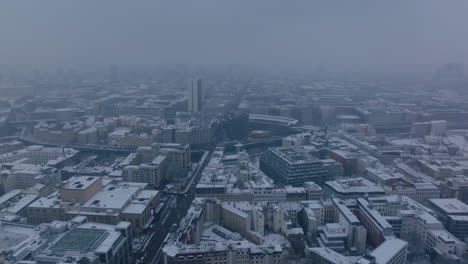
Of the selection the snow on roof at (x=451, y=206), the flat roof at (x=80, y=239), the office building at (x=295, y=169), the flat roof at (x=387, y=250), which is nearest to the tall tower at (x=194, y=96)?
the office building at (x=295, y=169)

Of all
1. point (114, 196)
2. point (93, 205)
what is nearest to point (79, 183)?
point (93, 205)

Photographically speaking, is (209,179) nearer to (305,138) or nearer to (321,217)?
(321,217)

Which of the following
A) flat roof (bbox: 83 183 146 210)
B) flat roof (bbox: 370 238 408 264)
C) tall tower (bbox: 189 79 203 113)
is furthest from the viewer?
tall tower (bbox: 189 79 203 113)

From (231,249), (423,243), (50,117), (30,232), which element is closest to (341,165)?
(423,243)

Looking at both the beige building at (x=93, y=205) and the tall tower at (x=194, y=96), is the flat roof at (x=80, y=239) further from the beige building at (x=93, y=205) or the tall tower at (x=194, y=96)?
the tall tower at (x=194, y=96)

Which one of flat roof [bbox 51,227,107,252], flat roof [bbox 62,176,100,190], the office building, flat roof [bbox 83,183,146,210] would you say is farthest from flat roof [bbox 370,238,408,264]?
flat roof [bbox 62,176,100,190]

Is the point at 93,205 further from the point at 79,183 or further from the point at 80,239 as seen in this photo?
the point at 80,239

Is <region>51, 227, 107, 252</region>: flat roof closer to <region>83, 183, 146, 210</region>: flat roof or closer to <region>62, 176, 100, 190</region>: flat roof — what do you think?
<region>83, 183, 146, 210</region>: flat roof

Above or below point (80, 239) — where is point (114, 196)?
below

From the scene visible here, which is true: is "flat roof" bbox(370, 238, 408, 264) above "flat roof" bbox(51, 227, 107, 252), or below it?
below

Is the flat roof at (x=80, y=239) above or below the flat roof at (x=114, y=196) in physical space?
above

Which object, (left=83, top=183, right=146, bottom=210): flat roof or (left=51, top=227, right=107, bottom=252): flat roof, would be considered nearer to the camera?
(left=51, top=227, right=107, bottom=252): flat roof
